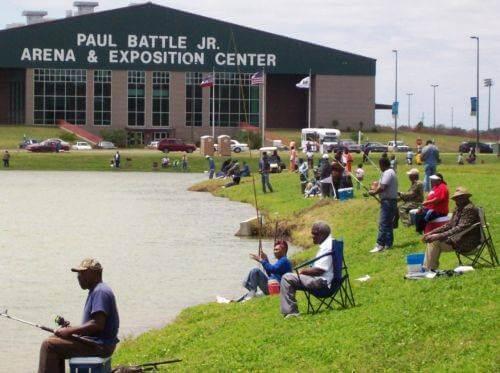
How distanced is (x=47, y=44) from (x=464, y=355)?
337ft

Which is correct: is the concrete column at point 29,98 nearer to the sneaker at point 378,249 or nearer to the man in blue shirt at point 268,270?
the sneaker at point 378,249

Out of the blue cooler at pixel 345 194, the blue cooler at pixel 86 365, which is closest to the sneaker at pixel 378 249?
the blue cooler at pixel 86 365

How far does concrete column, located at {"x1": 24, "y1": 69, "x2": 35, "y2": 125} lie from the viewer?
112450mm

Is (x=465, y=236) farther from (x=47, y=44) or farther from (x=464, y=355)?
(x=47, y=44)

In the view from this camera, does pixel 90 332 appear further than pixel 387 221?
No

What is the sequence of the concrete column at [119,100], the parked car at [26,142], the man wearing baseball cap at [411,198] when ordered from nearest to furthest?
the man wearing baseball cap at [411,198] → the parked car at [26,142] → the concrete column at [119,100]

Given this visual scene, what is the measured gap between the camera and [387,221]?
72.2ft

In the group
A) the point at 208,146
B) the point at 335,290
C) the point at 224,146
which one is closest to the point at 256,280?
the point at 335,290

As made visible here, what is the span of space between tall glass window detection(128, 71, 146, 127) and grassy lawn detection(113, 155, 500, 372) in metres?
95.3

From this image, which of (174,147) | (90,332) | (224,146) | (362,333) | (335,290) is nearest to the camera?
(90,332)

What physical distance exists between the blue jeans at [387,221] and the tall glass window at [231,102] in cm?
9245

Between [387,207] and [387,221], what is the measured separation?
26 cm

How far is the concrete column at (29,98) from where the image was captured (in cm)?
11245

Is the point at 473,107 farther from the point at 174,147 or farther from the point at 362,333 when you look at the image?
Result: the point at 362,333
